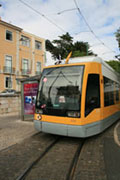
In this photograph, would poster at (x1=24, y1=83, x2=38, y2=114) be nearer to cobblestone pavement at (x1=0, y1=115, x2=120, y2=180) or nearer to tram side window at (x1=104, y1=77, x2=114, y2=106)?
cobblestone pavement at (x1=0, y1=115, x2=120, y2=180)

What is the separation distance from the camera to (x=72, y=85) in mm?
5031

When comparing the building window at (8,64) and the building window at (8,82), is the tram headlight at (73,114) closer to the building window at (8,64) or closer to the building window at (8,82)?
the building window at (8,64)

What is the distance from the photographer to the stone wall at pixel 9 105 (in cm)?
1118

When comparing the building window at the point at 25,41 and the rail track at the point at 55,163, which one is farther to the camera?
the building window at the point at 25,41

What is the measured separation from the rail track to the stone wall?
710cm

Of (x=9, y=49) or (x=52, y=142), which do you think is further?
(x=9, y=49)

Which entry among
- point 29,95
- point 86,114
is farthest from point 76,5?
point 86,114

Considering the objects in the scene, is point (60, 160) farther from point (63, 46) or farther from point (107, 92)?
point (63, 46)

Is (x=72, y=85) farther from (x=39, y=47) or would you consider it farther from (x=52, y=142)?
(x=39, y=47)

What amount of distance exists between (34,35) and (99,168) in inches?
1185

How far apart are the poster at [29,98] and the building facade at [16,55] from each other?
14662 millimetres

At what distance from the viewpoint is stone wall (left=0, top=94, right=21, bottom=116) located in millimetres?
11180

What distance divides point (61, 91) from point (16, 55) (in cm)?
2406

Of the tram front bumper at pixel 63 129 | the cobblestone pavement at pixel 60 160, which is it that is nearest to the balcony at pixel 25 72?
the cobblestone pavement at pixel 60 160
